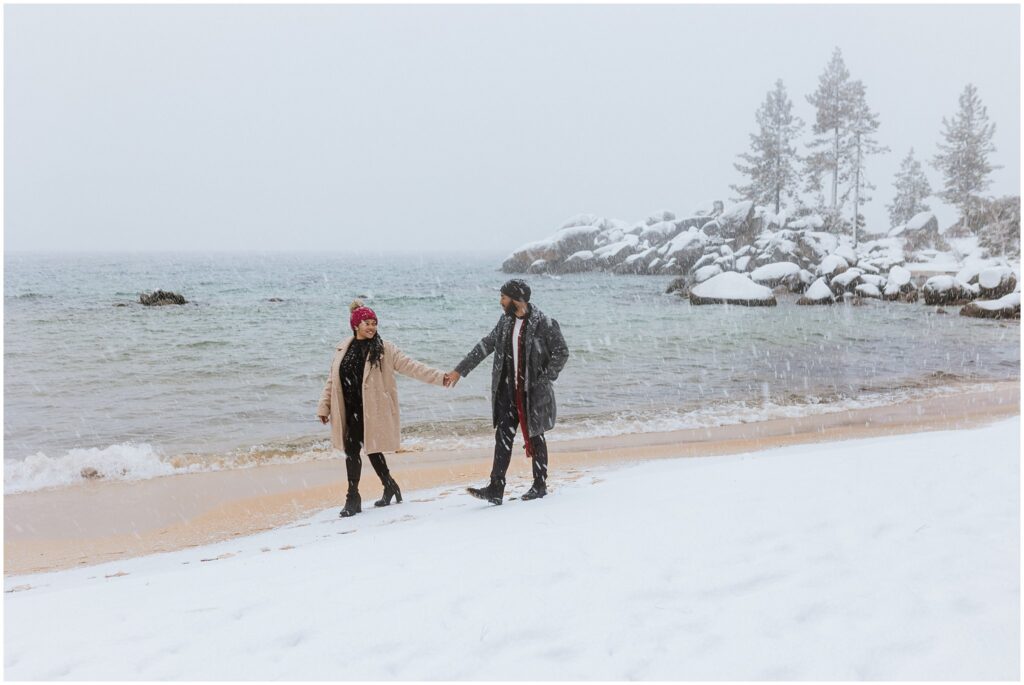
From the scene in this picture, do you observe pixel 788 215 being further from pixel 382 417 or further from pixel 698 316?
pixel 382 417

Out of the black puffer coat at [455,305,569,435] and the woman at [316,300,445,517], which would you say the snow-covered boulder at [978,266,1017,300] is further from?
the woman at [316,300,445,517]

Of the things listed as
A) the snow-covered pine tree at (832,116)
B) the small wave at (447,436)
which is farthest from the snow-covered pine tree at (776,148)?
the small wave at (447,436)

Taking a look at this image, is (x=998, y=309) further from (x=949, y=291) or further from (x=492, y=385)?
(x=492, y=385)

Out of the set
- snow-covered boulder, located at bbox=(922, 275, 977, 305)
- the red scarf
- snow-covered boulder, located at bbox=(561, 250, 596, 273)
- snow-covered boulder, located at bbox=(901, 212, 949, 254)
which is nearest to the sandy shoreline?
the red scarf

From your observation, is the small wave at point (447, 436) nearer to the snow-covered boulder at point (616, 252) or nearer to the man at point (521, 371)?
the man at point (521, 371)

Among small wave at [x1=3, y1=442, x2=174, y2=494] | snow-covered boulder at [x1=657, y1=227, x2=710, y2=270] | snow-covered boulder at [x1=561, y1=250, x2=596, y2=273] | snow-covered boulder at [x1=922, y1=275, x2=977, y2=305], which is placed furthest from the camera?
snow-covered boulder at [x1=561, y1=250, x2=596, y2=273]

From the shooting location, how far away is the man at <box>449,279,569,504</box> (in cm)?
570

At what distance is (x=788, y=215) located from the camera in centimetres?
4884

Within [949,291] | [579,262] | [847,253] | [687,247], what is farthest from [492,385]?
[579,262]

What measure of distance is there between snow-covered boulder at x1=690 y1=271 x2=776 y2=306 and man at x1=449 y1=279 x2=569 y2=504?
30.1 m

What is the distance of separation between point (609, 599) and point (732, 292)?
33466 millimetres

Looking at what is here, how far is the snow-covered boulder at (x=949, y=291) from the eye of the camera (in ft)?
104

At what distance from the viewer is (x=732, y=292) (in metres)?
35.0

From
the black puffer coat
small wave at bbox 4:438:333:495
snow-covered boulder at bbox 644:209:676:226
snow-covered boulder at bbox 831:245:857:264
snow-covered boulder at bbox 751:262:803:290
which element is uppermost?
snow-covered boulder at bbox 644:209:676:226
